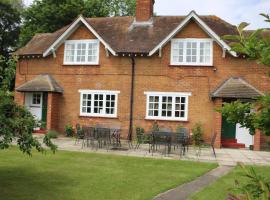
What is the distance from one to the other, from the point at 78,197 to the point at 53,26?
109 ft

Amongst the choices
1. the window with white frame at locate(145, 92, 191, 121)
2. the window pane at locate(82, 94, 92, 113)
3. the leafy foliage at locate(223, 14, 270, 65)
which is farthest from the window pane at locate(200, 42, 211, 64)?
the leafy foliage at locate(223, 14, 270, 65)

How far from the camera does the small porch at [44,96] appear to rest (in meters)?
23.6

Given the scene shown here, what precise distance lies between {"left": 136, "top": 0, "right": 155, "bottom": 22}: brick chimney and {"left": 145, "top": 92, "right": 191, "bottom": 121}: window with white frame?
5.37 metres

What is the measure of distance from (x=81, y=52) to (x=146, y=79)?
441cm

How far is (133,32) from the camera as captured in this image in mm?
24719

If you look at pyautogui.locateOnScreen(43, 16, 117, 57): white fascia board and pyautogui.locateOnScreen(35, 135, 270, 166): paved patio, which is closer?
pyautogui.locateOnScreen(35, 135, 270, 166): paved patio

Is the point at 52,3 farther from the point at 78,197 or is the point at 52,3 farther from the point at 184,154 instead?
the point at 78,197

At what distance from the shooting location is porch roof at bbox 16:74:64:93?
77.4 feet

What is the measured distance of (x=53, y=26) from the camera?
40125 millimetres

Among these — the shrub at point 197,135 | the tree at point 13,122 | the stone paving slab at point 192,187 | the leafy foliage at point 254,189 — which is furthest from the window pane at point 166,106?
the leafy foliage at point 254,189

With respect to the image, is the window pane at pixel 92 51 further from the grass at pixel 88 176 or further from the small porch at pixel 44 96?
the grass at pixel 88 176

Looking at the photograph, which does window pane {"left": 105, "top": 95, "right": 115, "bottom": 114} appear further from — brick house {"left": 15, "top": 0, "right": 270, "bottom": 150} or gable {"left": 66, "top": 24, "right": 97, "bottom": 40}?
gable {"left": 66, "top": 24, "right": 97, "bottom": 40}

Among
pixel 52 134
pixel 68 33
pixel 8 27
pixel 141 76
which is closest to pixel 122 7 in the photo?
pixel 8 27

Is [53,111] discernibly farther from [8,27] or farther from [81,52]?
[8,27]
